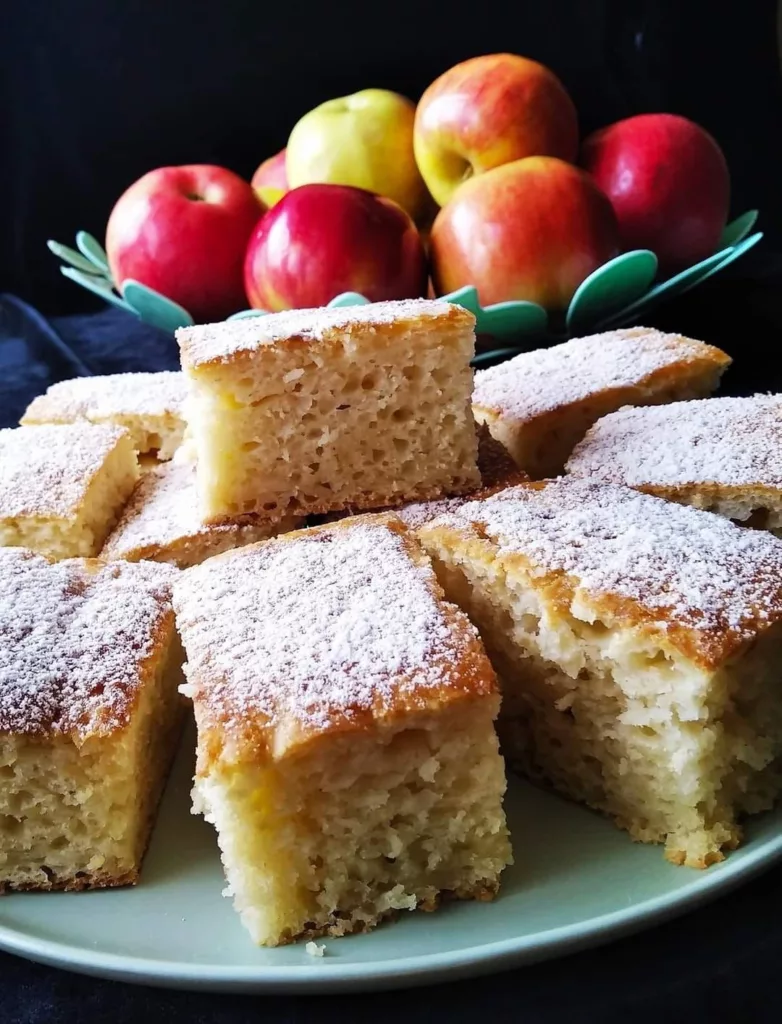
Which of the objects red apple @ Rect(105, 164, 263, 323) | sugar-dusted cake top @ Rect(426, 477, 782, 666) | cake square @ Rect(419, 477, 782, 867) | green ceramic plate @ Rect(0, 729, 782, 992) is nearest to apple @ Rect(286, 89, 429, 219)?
red apple @ Rect(105, 164, 263, 323)

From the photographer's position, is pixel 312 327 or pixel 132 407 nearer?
pixel 312 327

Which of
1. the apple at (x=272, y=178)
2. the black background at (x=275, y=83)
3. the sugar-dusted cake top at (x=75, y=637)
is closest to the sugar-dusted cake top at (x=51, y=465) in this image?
the sugar-dusted cake top at (x=75, y=637)

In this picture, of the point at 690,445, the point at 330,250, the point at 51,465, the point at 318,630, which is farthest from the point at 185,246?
the point at 318,630

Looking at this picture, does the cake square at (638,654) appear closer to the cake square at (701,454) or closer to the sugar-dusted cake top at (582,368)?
the cake square at (701,454)

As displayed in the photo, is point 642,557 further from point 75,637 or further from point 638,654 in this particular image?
point 75,637

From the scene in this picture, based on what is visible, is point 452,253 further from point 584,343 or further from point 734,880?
point 734,880

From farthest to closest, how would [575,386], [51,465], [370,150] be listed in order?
1. [370,150]
2. [575,386]
3. [51,465]

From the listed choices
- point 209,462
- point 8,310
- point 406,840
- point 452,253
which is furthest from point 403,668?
point 8,310

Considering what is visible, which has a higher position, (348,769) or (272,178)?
(272,178)

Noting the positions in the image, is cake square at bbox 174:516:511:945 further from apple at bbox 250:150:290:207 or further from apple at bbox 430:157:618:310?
apple at bbox 250:150:290:207
